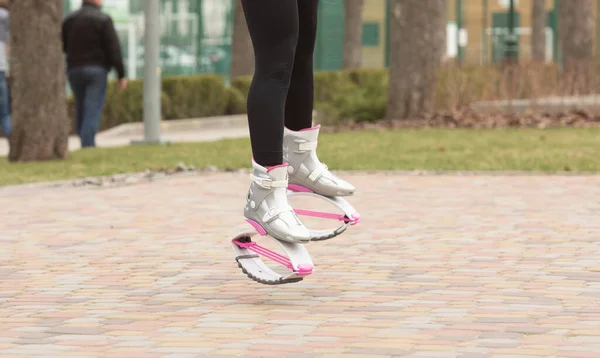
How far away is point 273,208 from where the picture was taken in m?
5.14

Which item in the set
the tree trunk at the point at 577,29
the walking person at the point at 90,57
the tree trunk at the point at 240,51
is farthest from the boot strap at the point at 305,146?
the tree trunk at the point at 240,51

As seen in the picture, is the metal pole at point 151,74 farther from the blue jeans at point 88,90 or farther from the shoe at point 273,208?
the shoe at point 273,208

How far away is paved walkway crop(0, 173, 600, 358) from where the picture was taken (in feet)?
14.8

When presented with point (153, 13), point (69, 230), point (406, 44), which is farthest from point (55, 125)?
point (406, 44)

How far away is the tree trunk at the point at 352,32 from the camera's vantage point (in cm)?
3225

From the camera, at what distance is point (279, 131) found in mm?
5098

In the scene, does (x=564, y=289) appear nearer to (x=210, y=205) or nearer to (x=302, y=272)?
(x=302, y=272)

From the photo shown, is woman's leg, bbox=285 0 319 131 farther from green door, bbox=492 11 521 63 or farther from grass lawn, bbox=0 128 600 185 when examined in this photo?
green door, bbox=492 11 521 63

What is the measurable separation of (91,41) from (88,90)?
56cm

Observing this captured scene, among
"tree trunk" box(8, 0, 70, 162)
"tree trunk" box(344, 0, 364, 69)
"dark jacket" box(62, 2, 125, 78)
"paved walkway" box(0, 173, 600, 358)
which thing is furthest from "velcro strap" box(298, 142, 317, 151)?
"tree trunk" box(344, 0, 364, 69)

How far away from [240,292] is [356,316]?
0.73 meters

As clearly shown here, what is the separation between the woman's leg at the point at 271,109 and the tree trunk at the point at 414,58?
553 inches

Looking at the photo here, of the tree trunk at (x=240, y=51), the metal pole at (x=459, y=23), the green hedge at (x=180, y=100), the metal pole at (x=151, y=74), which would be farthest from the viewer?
the metal pole at (x=459, y=23)

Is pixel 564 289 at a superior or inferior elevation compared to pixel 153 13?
inferior
